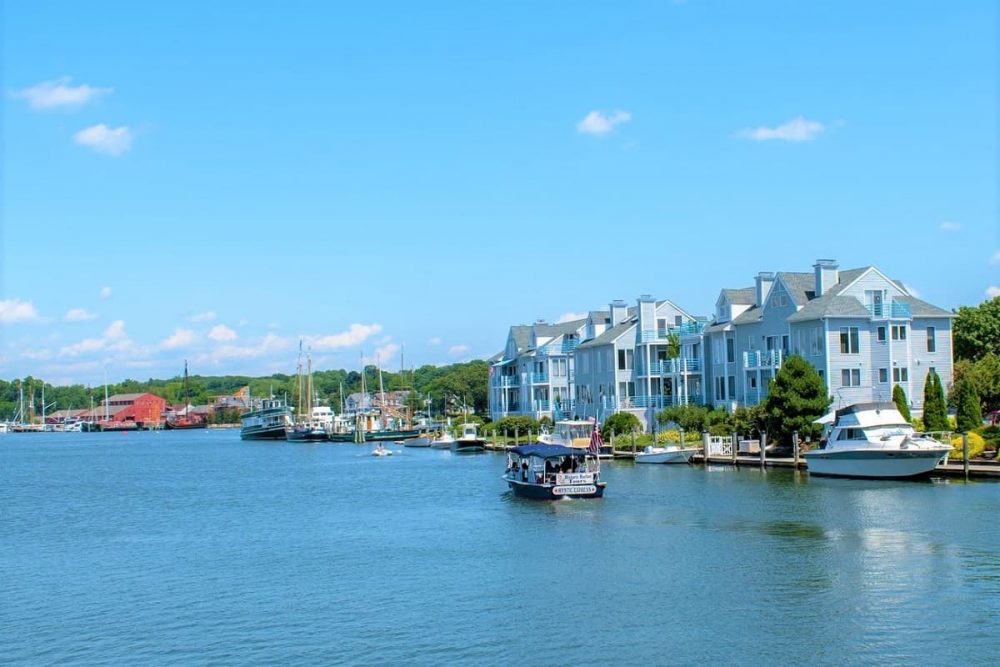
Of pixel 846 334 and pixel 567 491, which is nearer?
pixel 567 491

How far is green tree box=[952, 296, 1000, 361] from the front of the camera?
85.6 metres

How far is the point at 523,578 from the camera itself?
34656 millimetres

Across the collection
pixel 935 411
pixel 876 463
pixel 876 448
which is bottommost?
pixel 876 463

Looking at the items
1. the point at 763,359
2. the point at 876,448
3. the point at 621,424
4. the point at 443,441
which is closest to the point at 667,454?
the point at 763,359

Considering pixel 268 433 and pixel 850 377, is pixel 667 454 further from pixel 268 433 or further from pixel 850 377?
pixel 268 433

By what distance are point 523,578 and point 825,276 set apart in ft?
157

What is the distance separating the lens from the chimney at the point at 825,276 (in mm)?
76125

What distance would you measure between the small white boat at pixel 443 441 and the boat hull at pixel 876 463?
61.4 metres

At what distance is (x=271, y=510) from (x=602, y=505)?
55.9 ft

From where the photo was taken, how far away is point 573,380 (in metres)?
108

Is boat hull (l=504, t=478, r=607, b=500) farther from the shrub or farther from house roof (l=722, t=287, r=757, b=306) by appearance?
house roof (l=722, t=287, r=757, b=306)

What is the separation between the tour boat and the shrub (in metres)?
56.9

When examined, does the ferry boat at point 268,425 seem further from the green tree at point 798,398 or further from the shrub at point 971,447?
the shrub at point 971,447

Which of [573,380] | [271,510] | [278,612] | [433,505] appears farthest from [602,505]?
[573,380]
